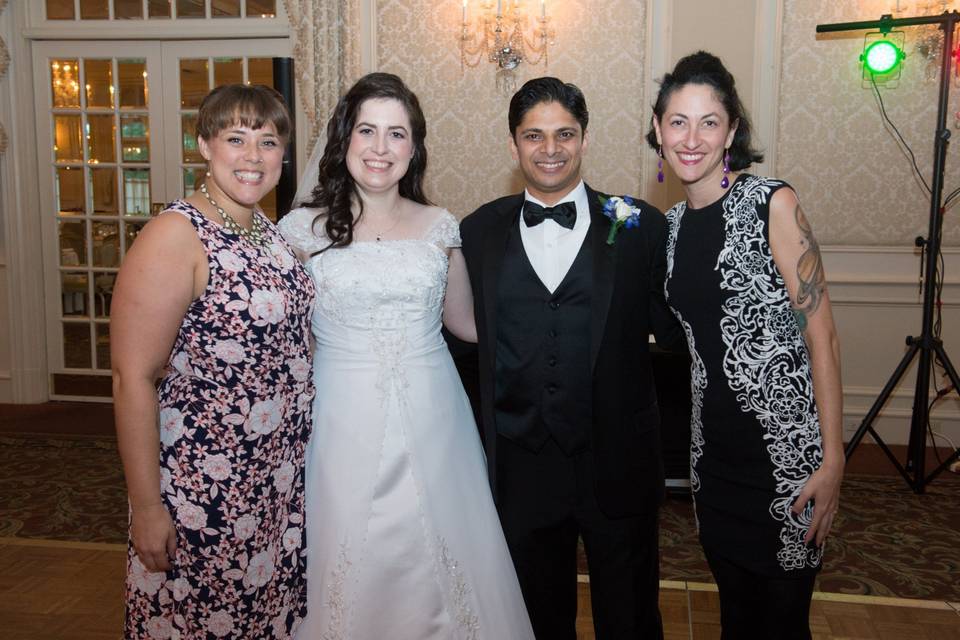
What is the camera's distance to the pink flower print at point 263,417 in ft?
5.80

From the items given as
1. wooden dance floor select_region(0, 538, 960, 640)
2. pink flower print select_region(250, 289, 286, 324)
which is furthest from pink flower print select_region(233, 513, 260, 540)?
wooden dance floor select_region(0, 538, 960, 640)

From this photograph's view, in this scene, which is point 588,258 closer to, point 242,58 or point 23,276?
point 242,58

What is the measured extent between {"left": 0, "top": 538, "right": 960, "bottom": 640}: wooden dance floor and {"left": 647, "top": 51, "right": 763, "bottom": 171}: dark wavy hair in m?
1.70

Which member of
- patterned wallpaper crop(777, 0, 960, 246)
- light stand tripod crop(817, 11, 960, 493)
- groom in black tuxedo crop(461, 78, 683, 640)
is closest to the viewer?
groom in black tuxedo crop(461, 78, 683, 640)

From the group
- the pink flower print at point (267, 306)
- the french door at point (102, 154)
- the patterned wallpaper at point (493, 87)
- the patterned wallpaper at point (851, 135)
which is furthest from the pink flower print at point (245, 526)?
the french door at point (102, 154)

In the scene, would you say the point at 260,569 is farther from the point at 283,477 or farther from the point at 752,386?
the point at 752,386

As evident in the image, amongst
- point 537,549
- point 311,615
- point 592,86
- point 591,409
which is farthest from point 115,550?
point 592,86

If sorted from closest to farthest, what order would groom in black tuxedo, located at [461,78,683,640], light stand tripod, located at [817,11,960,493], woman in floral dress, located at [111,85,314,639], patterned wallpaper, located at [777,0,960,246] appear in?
1. woman in floral dress, located at [111,85,314,639]
2. groom in black tuxedo, located at [461,78,683,640]
3. light stand tripod, located at [817,11,960,493]
4. patterned wallpaper, located at [777,0,960,246]

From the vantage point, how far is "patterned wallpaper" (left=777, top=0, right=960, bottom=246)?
4.78m

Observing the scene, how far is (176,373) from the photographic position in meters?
1.77

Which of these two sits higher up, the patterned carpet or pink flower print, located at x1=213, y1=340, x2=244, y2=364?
pink flower print, located at x1=213, y1=340, x2=244, y2=364

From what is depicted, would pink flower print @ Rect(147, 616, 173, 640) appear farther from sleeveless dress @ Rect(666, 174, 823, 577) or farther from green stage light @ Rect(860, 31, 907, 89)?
green stage light @ Rect(860, 31, 907, 89)

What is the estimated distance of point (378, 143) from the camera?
6.82 ft

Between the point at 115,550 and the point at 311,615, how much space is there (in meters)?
1.89
